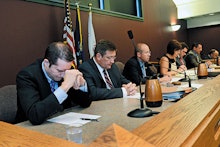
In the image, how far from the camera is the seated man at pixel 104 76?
1.87 metres

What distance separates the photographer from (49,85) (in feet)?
5.30

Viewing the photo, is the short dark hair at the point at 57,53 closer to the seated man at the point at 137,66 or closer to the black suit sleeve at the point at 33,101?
the black suit sleeve at the point at 33,101

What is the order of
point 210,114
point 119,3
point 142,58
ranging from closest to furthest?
1. point 210,114
2. point 142,58
3. point 119,3

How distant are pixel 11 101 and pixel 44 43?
1.19m

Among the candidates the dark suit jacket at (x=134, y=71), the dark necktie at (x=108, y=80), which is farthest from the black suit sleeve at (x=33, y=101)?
the dark suit jacket at (x=134, y=71)

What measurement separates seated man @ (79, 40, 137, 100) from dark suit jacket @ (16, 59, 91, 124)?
0.83 feet

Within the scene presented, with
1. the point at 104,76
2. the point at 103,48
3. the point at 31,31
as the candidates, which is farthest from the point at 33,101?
the point at 31,31

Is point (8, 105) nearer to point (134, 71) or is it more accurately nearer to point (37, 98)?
point (37, 98)

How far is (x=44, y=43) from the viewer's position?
278cm

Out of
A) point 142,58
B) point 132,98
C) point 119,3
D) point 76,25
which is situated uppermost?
point 119,3

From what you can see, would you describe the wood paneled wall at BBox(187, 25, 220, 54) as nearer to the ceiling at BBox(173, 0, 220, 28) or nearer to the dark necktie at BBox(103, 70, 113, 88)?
the ceiling at BBox(173, 0, 220, 28)

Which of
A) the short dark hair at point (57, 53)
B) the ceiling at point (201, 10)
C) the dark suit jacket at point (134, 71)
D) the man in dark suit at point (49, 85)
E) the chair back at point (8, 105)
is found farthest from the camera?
the ceiling at point (201, 10)

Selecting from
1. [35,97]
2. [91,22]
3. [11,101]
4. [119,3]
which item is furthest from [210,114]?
[119,3]

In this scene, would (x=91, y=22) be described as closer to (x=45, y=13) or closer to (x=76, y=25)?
(x=76, y=25)
